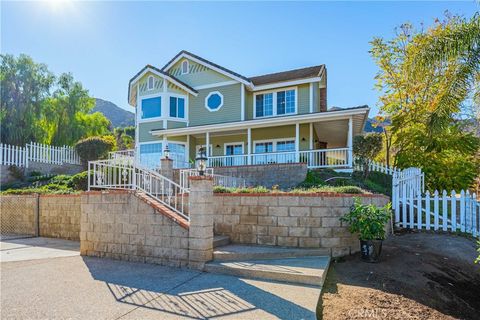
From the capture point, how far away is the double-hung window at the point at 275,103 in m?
18.0

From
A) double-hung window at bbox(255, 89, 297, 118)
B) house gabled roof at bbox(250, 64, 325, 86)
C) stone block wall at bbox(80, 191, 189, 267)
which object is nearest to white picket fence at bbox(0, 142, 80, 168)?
stone block wall at bbox(80, 191, 189, 267)

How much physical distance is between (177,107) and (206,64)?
11.2ft

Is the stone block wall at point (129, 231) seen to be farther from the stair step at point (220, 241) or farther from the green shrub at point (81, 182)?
the green shrub at point (81, 182)

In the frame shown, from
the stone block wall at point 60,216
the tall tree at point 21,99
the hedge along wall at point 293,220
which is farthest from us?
the tall tree at point 21,99

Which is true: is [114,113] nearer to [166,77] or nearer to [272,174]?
[166,77]

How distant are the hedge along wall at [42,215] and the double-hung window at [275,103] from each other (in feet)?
39.8

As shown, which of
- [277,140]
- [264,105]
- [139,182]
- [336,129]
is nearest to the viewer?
[139,182]

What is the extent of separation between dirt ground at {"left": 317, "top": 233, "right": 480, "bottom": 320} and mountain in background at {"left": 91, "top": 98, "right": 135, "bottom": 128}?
7858 cm

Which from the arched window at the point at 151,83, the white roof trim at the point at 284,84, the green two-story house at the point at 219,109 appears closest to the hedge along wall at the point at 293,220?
the green two-story house at the point at 219,109

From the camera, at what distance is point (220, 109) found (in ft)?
63.1

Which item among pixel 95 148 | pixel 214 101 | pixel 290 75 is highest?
pixel 290 75

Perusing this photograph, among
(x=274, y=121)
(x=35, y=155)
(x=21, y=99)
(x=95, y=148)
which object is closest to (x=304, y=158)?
(x=274, y=121)

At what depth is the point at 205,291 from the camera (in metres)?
4.60

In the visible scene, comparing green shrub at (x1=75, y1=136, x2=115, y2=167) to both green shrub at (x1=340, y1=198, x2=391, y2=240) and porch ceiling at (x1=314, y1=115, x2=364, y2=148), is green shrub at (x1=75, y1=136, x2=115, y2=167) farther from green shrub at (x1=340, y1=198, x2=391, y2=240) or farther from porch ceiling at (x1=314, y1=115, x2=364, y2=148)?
green shrub at (x1=340, y1=198, x2=391, y2=240)
